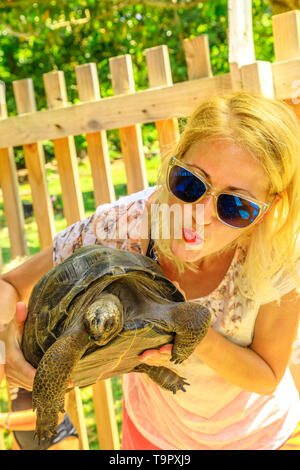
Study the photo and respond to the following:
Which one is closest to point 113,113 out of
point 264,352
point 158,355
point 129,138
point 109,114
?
point 109,114

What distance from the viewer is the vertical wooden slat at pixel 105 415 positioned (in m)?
2.65

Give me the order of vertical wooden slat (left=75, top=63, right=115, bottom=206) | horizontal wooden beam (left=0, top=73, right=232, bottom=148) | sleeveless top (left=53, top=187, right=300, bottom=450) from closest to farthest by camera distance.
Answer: sleeveless top (left=53, top=187, right=300, bottom=450) < horizontal wooden beam (left=0, top=73, right=232, bottom=148) < vertical wooden slat (left=75, top=63, right=115, bottom=206)

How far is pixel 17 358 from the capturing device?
1.35 meters

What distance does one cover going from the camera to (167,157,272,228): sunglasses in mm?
1298

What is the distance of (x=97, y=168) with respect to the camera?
2504 millimetres

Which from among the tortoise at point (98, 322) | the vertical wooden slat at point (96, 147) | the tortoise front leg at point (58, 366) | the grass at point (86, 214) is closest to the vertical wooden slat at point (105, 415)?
the grass at point (86, 214)

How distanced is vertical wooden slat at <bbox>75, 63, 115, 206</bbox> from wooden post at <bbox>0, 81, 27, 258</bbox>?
0.47 m

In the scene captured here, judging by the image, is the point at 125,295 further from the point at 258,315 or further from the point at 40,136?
the point at 40,136

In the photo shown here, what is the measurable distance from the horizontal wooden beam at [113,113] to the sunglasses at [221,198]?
856 millimetres

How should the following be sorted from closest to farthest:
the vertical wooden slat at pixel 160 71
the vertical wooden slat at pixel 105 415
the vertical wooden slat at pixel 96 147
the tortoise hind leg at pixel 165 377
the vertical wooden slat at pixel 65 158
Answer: the tortoise hind leg at pixel 165 377 → the vertical wooden slat at pixel 160 71 → the vertical wooden slat at pixel 96 147 → the vertical wooden slat at pixel 65 158 → the vertical wooden slat at pixel 105 415

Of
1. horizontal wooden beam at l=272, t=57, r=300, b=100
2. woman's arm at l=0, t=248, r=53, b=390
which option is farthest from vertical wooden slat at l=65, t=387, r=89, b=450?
horizontal wooden beam at l=272, t=57, r=300, b=100

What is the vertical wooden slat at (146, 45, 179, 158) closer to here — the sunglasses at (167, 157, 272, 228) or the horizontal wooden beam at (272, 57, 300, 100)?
the horizontal wooden beam at (272, 57, 300, 100)

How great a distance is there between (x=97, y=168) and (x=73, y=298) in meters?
1.37

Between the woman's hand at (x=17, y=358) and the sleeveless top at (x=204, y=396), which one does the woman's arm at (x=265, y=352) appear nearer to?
the sleeveless top at (x=204, y=396)
